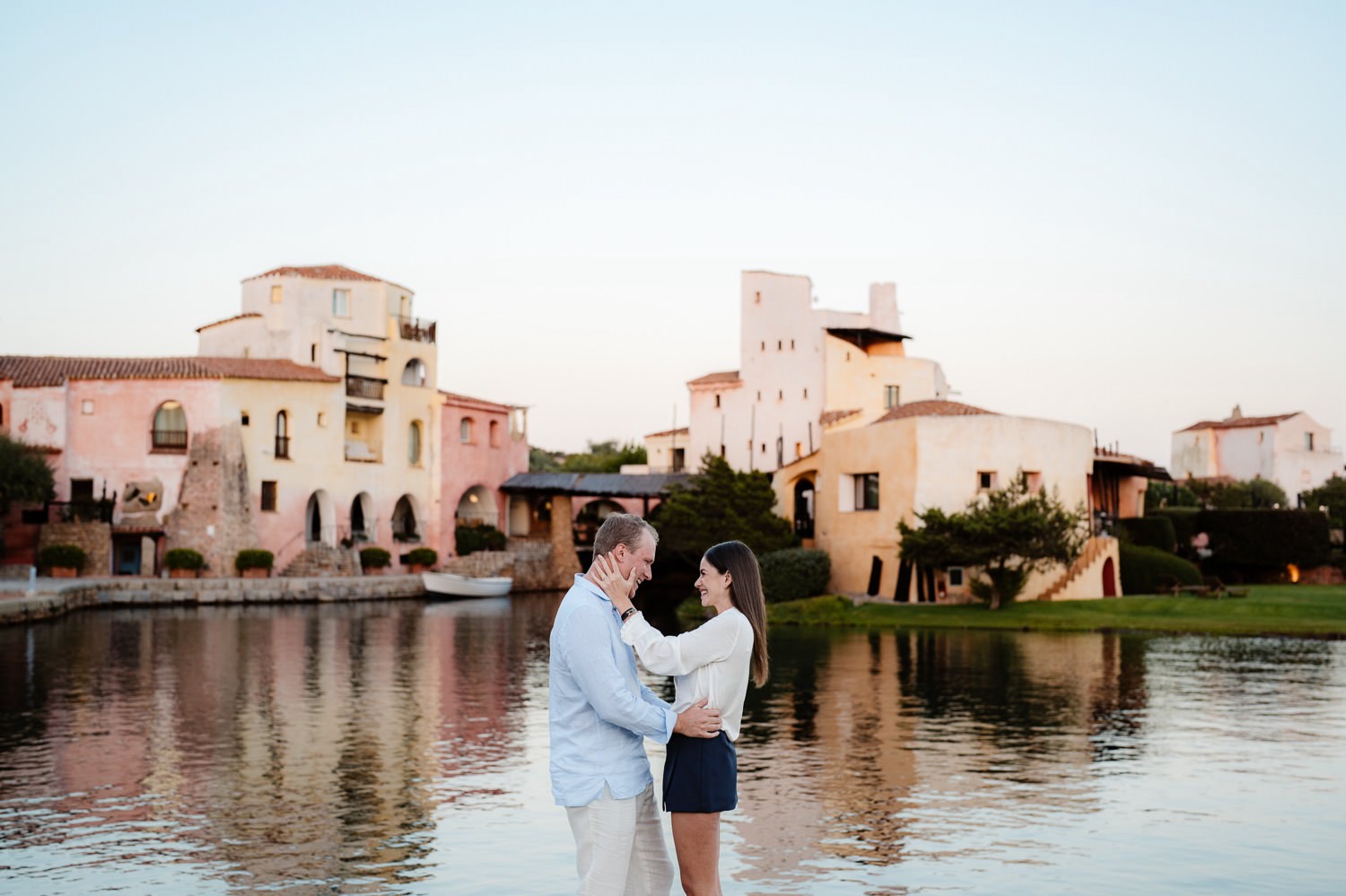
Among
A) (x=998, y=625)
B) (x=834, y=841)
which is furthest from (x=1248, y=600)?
(x=834, y=841)

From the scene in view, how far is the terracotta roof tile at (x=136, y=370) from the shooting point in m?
53.9

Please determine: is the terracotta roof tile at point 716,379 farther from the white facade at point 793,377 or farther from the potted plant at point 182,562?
the potted plant at point 182,562

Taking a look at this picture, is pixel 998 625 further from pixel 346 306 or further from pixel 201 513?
pixel 346 306

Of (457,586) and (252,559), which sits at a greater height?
(252,559)

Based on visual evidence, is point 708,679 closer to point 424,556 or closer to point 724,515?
point 724,515

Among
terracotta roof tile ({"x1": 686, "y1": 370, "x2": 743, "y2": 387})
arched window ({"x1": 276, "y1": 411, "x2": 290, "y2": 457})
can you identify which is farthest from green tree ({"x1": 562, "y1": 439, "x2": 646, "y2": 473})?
arched window ({"x1": 276, "y1": 411, "x2": 290, "y2": 457})

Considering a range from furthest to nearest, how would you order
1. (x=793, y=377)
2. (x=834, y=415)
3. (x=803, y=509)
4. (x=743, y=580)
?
(x=793, y=377) < (x=834, y=415) < (x=803, y=509) < (x=743, y=580)

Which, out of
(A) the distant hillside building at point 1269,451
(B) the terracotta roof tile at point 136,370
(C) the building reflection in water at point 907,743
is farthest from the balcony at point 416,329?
(A) the distant hillside building at point 1269,451

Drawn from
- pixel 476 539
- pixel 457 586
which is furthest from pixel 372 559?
pixel 476 539

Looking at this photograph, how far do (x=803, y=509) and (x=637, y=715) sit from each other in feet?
159

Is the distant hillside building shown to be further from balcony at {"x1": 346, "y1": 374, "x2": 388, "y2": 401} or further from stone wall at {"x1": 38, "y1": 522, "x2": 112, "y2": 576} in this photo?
stone wall at {"x1": 38, "y1": 522, "x2": 112, "y2": 576}

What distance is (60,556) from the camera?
161 ft

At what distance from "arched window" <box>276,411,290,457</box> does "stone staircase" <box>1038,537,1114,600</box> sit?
31.1 meters

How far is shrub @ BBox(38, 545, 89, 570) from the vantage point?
49.1 metres
